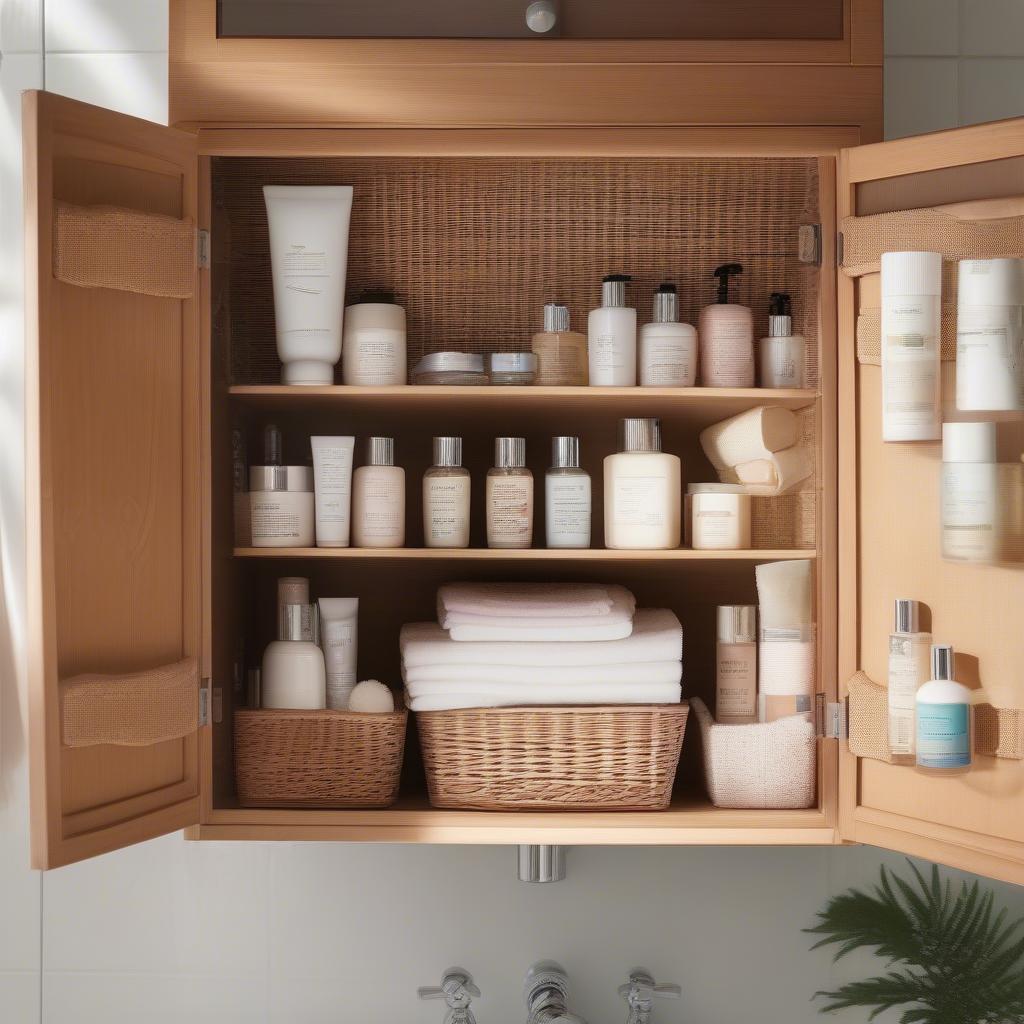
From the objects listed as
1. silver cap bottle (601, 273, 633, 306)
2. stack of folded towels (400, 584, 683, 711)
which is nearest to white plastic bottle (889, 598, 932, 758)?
stack of folded towels (400, 584, 683, 711)

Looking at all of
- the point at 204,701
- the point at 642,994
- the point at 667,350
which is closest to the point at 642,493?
the point at 667,350

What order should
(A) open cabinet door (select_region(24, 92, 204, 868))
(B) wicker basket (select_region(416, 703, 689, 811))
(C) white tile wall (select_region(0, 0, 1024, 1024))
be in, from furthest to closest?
1. (C) white tile wall (select_region(0, 0, 1024, 1024))
2. (B) wicker basket (select_region(416, 703, 689, 811))
3. (A) open cabinet door (select_region(24, 92, 204, 868))

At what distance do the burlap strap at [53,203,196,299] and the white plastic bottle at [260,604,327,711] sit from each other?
0.38m

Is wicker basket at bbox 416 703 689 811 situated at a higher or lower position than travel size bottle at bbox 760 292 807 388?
lower

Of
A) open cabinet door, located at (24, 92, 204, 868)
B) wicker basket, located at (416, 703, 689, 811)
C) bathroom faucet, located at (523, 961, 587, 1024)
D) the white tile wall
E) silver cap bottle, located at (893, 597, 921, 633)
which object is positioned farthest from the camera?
the white tile wall

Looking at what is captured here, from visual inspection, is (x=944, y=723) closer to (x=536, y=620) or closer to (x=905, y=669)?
(x=905, y=669)

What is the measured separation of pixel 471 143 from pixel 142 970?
45.7 inches

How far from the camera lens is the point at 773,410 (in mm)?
1136

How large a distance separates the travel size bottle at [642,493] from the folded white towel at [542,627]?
0.09m

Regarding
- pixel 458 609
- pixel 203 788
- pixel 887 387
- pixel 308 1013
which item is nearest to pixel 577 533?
pixel 458 609

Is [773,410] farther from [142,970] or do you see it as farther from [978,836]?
[142,970]

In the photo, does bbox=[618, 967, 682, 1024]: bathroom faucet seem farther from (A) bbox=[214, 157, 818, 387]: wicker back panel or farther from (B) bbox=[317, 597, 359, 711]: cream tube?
(A) bbox=[214, 157, 818, 387]: wicker back panel

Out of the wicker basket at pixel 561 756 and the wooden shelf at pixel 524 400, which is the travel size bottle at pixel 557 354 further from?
the wicker basket at pixel 561 756

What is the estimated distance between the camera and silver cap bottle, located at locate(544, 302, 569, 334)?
1.18 meters
